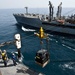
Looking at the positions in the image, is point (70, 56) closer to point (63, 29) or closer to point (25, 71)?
point (25, 71)

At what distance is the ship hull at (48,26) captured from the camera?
51.8 m

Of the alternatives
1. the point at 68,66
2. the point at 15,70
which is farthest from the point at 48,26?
the point at 15,70

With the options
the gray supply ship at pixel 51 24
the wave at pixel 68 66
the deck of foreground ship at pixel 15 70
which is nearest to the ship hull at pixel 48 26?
the gray supply ship at pixel 51 24

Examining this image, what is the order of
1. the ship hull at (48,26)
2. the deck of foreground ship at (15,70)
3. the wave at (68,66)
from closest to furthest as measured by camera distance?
the deck of foreground ship at (15,70) → the wave at (68,66) → the ship hull at (48,26)

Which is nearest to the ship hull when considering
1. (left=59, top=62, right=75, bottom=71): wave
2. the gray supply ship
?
the gray supply ship

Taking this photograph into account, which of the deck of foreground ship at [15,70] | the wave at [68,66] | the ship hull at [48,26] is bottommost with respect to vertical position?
the wave at [68,66]

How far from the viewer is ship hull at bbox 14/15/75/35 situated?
51.8m

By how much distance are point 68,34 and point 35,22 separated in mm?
15789

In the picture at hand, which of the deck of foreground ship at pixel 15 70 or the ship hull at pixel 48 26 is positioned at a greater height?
the ship hull at pixel 48 26

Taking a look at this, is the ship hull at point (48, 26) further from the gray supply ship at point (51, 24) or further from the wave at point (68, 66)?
the wave at point (68, 66)

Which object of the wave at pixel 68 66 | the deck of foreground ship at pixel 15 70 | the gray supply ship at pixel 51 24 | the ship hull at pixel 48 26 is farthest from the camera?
the gray supply ship at pixel 51 24

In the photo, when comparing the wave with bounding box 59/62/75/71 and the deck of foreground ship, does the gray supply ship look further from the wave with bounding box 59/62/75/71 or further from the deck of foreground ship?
the deck of foreground ship

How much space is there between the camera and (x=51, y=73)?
23.9m

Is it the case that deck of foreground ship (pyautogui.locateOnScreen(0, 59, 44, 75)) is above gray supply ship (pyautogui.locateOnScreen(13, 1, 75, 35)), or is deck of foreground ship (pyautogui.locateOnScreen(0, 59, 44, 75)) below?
below
